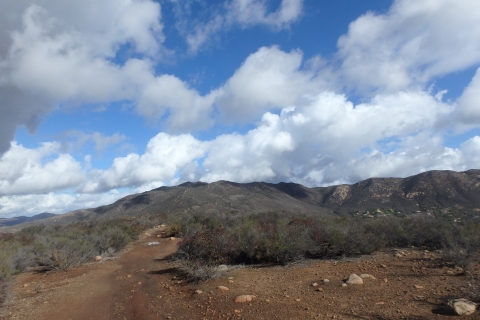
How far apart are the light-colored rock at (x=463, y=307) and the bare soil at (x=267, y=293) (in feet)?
0.50

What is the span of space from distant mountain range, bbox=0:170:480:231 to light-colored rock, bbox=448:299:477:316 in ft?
139

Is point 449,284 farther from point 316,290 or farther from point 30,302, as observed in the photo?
point 30,302

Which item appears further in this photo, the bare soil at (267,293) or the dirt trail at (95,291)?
the dirt trail at (95,291)

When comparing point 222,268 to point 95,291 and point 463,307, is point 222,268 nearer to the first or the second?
point 95,291

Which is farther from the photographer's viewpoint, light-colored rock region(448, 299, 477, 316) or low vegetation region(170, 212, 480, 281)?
low vegetation region(170, 212, 480, 281)

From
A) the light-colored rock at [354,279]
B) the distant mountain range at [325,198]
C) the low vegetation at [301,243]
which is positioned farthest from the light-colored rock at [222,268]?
the distant mountain range at [325,198]

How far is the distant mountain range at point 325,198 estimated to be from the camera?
57719 mm

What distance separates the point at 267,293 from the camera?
9.20 metres

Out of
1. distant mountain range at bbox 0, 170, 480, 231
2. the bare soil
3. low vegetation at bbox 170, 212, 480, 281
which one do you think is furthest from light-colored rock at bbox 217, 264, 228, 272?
distant mountain range at bbox 0, 170, 480, 231

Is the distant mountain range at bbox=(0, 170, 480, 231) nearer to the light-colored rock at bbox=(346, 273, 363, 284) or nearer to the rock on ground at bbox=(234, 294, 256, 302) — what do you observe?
the light-colored rock at bbox=(346, 273, 363, 284)

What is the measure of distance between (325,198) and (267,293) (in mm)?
76248

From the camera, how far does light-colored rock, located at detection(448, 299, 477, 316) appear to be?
21.1ft

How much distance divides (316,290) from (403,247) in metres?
7.91

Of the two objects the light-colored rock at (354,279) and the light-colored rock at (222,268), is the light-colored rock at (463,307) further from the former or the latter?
the light-colored rock at (222,268)
